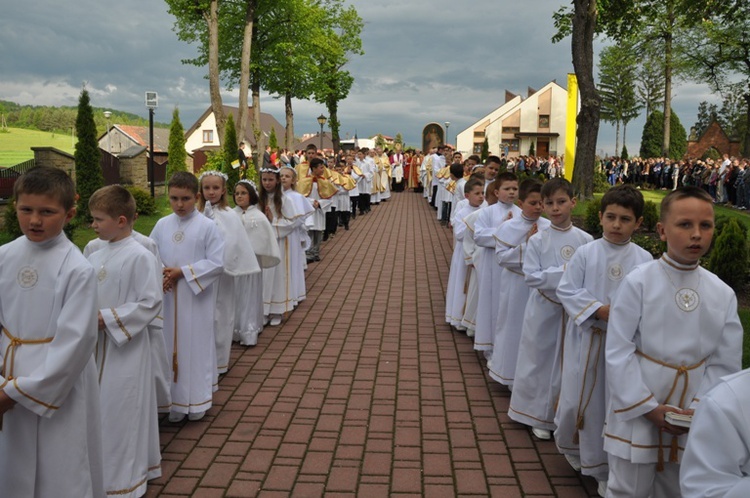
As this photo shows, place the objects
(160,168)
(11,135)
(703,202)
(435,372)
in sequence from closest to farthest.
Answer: (703,202) → (435,372) → (160,168) → (11,135)

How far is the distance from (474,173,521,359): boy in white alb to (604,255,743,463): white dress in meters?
3.44

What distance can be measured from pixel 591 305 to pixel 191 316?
313cm

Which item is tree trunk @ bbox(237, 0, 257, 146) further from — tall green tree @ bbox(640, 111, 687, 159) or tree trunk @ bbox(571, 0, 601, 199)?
tall green tree @ bbox(640, 111, 687, 159)

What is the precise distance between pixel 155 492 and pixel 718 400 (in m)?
3.58

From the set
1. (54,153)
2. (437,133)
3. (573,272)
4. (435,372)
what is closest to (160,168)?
(54,153)

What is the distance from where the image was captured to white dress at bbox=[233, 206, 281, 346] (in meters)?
7.63

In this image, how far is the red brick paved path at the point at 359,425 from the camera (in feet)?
14.5

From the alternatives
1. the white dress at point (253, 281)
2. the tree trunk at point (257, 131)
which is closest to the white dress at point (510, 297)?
the white dress at point (253, 281)

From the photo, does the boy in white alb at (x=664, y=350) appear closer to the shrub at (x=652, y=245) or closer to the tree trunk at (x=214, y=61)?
the shrub at (x=652, y=245)

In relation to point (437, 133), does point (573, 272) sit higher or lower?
lower

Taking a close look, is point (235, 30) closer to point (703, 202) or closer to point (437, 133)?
point (437, 133)

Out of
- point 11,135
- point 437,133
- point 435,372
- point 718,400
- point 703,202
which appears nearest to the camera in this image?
point 718,400

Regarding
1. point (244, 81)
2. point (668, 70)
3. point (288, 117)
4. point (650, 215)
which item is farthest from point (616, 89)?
point (650, 215)

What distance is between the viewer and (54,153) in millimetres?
19125
